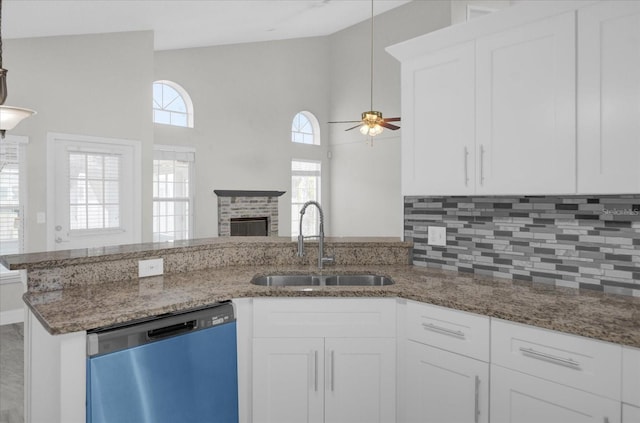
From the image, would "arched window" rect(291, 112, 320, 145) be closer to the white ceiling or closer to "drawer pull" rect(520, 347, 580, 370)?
the white ceiling

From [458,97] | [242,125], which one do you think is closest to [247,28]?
[242,125]

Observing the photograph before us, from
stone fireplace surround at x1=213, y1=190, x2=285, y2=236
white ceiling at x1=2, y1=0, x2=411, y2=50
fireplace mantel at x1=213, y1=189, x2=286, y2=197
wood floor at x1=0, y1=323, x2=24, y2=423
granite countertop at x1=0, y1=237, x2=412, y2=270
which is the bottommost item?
wood floor at x1=0, y1=323, x2=24, y2=423

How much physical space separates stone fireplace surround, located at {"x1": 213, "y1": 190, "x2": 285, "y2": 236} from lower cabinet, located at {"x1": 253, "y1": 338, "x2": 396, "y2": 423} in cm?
493

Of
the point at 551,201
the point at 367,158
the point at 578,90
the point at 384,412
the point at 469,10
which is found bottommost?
the point at 384,412

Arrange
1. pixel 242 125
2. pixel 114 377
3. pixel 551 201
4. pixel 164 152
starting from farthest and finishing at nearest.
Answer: pixel 242 125 < pixel 164 152 < pixel 551 201 < pixel 114 377

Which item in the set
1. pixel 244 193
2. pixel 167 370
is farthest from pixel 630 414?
pixel 244 193

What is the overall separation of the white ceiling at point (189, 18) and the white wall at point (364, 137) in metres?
0.41

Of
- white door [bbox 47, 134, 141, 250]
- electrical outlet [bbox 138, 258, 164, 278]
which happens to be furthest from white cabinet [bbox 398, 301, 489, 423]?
white door [bbox 47, 134, 141, 250]

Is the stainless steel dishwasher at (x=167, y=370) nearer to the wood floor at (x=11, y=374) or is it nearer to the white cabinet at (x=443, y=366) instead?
the white cabinet at (x=443, y=366)

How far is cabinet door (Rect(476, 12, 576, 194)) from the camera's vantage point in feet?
5.81

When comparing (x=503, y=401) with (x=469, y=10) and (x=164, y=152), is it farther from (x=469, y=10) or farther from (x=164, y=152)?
(x=164, y=152)

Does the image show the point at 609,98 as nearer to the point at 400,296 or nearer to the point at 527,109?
the point at 527,109

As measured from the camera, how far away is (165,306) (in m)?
1.65

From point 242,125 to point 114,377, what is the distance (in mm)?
5876
